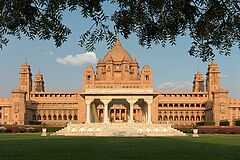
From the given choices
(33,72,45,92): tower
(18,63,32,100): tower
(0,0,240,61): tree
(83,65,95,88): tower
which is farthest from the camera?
(33,72,45,92): tower

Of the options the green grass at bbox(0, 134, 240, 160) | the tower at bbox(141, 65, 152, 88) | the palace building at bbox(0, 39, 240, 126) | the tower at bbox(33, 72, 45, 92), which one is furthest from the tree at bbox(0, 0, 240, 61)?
the tower at bbox(33, 72, 45, 92)

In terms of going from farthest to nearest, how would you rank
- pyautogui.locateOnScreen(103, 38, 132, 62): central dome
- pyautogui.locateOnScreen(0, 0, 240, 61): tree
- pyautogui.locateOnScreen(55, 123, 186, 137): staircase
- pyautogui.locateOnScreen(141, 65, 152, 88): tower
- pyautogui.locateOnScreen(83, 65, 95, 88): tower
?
pyautogui.locateOnScreen(103, 38, 132, 62): central dome
pyautogui.locateOnScreen(83, 65, 95, 88): tower
pyautogui.locateOnScreen(141, 65, 152, 88): tower
pyautogui.locateOnScreen(55, 123, 186, 137): staircase
pyautogui.locateOnScreen(0, 0, 240, 61): tree

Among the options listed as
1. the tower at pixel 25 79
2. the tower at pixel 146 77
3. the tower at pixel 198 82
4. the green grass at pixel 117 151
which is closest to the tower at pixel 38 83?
the tower at pixel 25 79

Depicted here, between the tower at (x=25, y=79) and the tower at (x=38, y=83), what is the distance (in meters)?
11.1

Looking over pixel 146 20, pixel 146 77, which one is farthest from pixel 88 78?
pixel 146 20

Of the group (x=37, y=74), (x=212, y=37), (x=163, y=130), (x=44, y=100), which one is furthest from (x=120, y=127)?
(x=37, y=74)

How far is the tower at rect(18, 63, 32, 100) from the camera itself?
388 feet

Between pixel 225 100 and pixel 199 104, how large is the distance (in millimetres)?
10682

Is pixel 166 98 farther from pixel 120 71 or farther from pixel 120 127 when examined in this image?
pixel 120 127

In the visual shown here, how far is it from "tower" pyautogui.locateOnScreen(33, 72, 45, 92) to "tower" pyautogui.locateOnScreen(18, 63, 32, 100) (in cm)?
1113

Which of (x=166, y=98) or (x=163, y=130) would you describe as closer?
(x=163, y=130)

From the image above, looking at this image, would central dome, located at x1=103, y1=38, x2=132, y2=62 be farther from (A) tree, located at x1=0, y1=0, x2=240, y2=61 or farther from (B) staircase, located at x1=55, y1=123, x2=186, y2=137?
(A) tree, located at x1=0, y1=0, x2=240, y2=61

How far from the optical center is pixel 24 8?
7.12 meters

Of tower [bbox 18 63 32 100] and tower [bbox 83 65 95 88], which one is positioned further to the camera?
tower [bbox 18 63 32 100]
